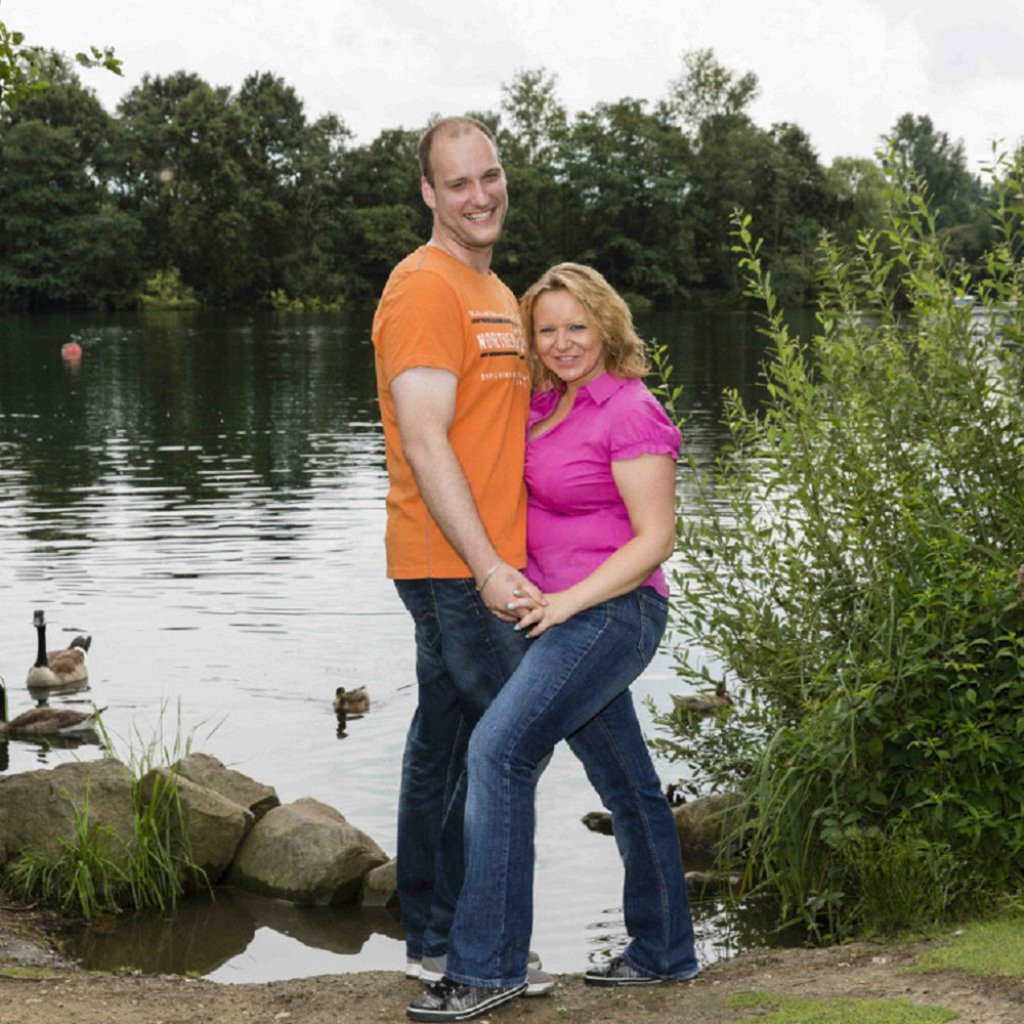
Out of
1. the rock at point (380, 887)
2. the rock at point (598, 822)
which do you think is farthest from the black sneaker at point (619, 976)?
the rock at point (598, 822)

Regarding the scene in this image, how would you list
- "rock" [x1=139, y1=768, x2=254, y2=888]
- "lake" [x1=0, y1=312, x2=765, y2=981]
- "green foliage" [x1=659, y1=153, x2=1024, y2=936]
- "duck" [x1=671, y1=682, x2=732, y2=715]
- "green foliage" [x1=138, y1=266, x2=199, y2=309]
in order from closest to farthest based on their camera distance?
1. "green foliage" [x1=659, y1=153, x2=1024, y2=936]
2. "lake" [x1=0, y1=312, x2=765, y2=981]
3. "rock" [x1=139, y1=768, x2=254, y2=888]
4. "duck" [x1=671, y1=682, x2=732, y2=715]
5. "green foliage" [x1=138, y1=266, x2=199, y2=309]

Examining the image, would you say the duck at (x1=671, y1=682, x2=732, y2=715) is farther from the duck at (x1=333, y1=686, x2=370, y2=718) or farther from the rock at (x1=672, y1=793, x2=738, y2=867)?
the duck at (x1=333, y1=686, x2=370, y2=718)

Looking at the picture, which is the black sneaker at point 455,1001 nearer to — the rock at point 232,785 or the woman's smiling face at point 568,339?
the woman's smiling face at point 568,339

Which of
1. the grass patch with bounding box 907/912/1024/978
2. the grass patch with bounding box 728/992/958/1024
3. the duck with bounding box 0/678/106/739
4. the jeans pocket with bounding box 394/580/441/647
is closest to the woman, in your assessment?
the jeans pocket with bounding box 394/580/441/647

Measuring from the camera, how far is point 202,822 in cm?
1005

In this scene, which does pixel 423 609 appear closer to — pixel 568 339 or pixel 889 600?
pixel 568 339

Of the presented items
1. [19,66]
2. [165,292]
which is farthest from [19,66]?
[165,292]

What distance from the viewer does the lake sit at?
966 cm

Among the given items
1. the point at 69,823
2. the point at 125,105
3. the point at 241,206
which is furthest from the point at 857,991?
the point at 125,105

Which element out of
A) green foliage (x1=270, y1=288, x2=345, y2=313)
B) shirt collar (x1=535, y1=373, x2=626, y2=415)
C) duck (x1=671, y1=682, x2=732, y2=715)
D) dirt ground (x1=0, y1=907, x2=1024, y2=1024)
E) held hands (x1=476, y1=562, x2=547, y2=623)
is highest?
green foliage (x1=270, y1=288, x2=345, y2=313)

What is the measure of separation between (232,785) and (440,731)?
5140 mm

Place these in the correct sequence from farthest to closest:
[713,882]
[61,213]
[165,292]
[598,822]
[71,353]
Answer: [61,213] → [165,292] → [71,353] → [598,822] → [713,882]

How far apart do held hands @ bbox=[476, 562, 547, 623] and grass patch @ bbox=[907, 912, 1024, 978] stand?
2.13m

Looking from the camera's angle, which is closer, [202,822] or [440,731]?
[440,731]
